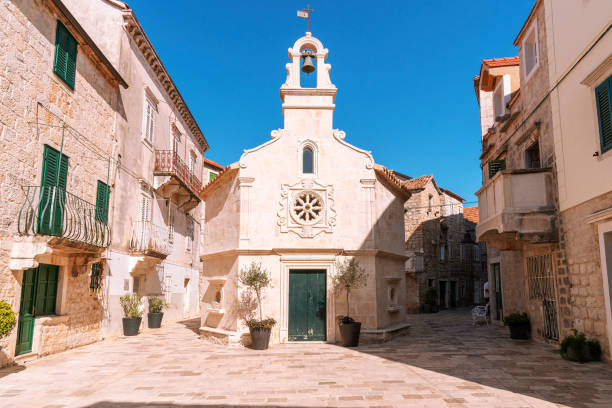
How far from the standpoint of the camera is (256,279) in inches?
522

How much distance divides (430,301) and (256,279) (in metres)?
18.8

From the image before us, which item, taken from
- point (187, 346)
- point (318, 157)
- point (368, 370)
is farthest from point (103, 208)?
point (368, 370)

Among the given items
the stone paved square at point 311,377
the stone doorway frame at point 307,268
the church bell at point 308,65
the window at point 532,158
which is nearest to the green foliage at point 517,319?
the stone paved square at point 311,377

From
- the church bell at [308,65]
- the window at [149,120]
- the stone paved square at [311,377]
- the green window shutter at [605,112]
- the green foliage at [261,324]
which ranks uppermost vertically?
the church bell at [308,65]

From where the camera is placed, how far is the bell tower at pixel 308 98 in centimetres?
1486

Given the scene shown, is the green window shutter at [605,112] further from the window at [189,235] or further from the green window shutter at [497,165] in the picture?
the window at [189,235]

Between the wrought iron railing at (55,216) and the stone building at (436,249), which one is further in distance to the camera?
the stone building at (436,249)

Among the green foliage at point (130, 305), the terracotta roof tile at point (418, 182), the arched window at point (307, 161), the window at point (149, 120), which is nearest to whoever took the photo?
the arched window at point (307, 161)

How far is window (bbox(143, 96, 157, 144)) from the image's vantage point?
18016 mm

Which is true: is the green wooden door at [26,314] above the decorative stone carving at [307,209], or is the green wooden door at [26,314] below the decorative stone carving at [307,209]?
below

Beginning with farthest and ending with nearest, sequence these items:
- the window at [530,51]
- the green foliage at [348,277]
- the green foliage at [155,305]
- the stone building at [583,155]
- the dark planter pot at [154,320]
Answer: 1. the green foliage at [155,305]
2. the dark planter pot at [154,320]
3. the green foliage at [348,277]
4. the window at [530,51]
5. the stone building at [583,155]

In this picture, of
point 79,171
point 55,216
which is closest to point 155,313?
point 79,171

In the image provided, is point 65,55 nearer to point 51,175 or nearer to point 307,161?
point 51,175

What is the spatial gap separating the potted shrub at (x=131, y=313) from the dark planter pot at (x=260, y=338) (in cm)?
562
